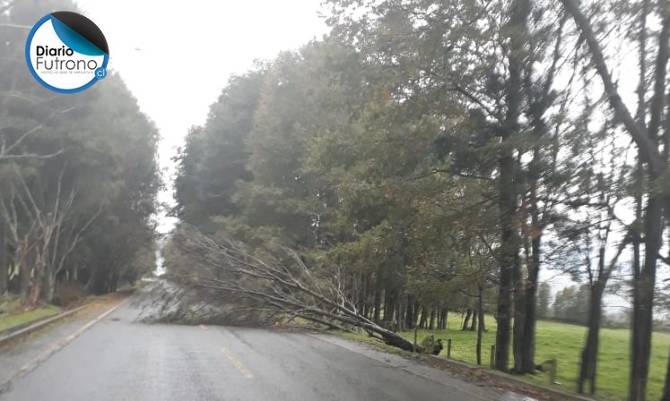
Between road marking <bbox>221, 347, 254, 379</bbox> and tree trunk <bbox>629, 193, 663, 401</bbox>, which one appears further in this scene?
road marking <bbox>221, 347, 254, 379</bbox>

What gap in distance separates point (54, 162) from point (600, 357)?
24306mm

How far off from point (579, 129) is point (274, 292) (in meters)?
11.2

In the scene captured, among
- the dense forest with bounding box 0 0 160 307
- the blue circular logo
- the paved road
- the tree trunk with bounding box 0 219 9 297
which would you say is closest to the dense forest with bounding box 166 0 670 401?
the paved road

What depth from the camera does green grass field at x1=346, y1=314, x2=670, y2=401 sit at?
43.6ft

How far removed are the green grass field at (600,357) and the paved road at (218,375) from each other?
→ 3390mm

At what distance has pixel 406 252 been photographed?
14.6 m

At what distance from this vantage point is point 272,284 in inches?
746

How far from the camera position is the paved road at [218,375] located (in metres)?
8.26

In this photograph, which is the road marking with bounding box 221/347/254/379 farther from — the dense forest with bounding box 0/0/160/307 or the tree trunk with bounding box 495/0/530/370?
the dense forest with bounding box 0/0/160/307

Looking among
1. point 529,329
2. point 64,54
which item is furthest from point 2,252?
point 529,329

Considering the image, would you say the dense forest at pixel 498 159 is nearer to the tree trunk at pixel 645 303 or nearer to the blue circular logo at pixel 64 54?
the tree trunk at pixel 645 303

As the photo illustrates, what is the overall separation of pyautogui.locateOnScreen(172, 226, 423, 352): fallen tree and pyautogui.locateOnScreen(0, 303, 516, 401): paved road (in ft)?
9.73

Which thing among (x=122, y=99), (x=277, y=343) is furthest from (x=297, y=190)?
(x=277, y=343)

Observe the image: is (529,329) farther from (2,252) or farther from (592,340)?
(2,252)
